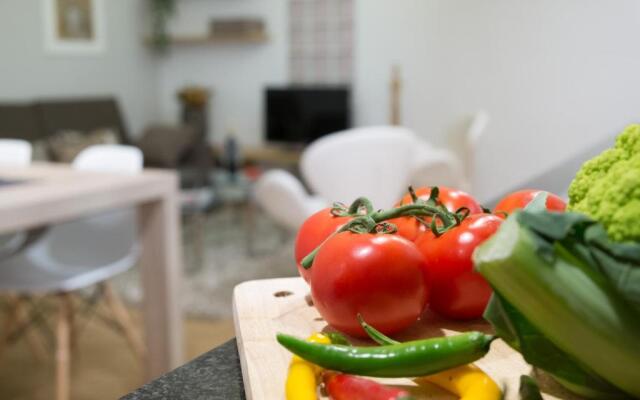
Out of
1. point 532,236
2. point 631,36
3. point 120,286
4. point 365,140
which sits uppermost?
point 631,36

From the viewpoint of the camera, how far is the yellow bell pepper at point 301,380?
1.83 ft

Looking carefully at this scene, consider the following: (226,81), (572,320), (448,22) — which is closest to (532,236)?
(572,320)

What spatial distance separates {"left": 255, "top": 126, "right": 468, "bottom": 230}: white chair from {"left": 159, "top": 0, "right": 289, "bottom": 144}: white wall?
11.0 ft

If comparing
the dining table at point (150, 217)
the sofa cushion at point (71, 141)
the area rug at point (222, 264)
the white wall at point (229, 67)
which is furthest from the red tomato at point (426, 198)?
the white wall at point (229, 67)

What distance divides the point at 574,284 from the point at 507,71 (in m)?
4.93

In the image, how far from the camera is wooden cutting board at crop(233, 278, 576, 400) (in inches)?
23.2

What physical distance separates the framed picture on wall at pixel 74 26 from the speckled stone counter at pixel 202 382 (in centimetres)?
550

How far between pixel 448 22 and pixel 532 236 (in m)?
5.15

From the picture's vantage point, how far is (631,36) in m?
4.54

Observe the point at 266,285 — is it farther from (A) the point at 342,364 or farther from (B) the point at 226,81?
(B) the point at 226,81

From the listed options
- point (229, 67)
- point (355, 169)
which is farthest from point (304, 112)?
point (355, 169)

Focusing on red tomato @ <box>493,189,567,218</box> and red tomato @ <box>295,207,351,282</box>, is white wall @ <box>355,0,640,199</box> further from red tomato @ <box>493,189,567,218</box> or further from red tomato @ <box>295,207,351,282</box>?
red tomato @ <box>295,207,351,282</box>

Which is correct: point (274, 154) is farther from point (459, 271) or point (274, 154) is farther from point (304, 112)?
point (459, 271)

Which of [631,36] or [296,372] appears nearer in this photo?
[296,372]
